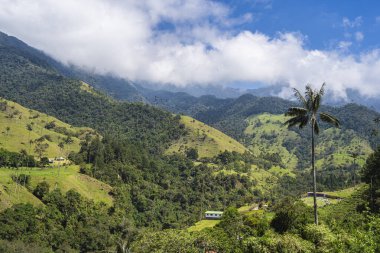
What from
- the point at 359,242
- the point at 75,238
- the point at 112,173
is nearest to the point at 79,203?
the point at 75,238

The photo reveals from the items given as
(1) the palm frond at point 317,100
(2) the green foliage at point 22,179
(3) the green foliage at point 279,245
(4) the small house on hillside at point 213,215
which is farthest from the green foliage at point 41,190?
(1) the palm frond at point 317,100

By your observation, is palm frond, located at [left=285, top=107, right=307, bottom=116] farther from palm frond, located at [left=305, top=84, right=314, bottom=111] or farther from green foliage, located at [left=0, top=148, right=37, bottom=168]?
green foliage, located at [left=0, top=148, right=37, bottom=168]

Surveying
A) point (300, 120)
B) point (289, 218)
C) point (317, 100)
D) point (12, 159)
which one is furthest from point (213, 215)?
point (317, 100)

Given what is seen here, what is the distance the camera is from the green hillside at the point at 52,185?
404 ft

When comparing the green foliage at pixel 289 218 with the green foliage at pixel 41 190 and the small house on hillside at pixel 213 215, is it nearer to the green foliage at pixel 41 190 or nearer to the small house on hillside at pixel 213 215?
the small house on hillside at pixel 213 215

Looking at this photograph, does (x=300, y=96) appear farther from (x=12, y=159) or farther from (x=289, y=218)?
(x=12, y=159)

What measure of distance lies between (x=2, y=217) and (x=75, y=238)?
22.8 m

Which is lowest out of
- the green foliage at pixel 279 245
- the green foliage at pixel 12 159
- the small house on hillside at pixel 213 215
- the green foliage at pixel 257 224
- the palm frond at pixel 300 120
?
the small house on hillside at pixel 213 215

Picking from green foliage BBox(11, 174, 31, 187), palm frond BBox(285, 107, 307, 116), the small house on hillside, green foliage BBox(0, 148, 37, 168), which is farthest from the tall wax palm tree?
green foliage BBox(0, 148, 37, 168)

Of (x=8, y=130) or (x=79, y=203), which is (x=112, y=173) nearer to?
(x=79, y=203)

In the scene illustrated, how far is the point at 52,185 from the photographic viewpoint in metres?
141

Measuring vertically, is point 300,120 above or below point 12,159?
above

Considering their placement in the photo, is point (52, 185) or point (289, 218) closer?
point (289, 218)

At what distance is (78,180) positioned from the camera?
156m
